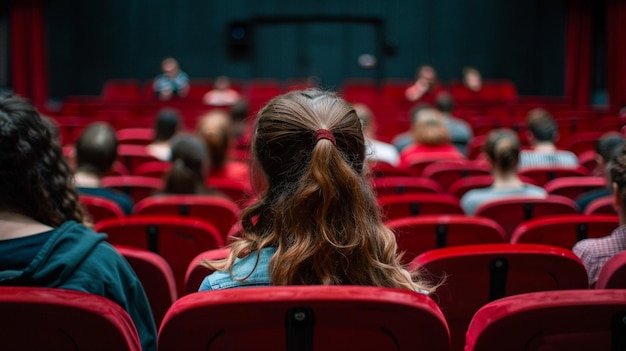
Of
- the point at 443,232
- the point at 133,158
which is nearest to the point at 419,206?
the point at 443,232

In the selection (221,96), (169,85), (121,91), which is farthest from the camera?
(121,91)

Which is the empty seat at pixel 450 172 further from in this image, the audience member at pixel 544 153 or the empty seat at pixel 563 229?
the empty seat at pixel 563 229

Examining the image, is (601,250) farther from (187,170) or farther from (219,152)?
(219,152)

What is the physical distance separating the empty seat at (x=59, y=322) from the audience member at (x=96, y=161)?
2.51 m

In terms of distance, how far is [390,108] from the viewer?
12.8 meters

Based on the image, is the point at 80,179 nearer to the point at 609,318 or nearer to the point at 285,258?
the point at 285,258

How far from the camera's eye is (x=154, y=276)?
2.35 m

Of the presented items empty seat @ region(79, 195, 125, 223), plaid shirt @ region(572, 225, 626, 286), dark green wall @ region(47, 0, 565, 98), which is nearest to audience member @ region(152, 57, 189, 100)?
dark green wall @ region(47, 0, 565, 98)

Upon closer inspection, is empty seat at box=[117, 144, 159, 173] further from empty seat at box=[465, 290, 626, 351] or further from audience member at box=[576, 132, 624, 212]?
empty seat at box=[465, 290, 626, 351]

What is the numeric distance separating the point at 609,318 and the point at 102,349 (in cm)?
86

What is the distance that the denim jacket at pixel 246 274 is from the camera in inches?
65.1

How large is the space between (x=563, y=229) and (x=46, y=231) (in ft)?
5.44

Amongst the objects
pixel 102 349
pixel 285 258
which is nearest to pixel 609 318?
pixel 285 258

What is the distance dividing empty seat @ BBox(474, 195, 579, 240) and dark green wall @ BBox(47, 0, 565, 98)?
1463 centimetres
